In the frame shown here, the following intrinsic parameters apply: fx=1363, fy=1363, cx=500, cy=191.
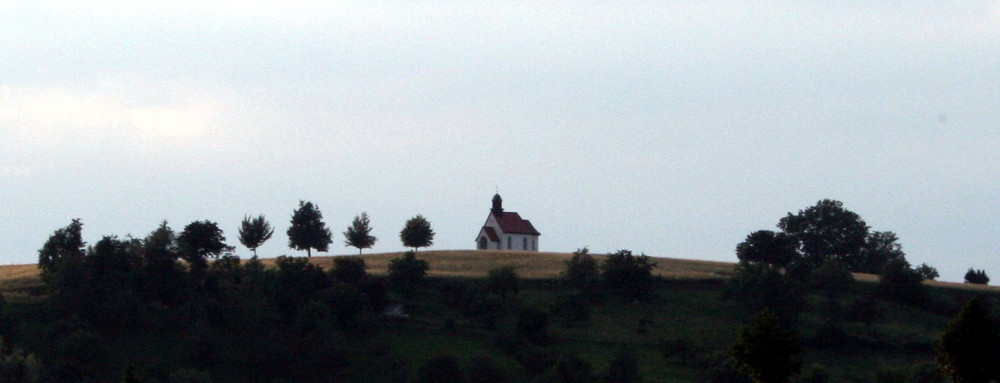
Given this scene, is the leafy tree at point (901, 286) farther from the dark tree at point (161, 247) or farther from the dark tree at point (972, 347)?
the dark tree at point (972, 347)

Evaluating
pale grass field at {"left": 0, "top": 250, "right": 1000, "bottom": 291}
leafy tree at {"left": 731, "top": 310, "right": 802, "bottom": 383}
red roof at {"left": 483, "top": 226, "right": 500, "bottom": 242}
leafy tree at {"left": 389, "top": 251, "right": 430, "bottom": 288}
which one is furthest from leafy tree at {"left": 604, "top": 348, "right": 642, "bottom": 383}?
red roof at {"left": 483, "top": 226, "right": 500, "bottom": 242}

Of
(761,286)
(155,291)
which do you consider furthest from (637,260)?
(155,291)

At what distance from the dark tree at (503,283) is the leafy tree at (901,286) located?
32.8 metres

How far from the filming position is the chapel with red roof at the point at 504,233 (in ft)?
516

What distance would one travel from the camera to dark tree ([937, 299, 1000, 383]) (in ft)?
142

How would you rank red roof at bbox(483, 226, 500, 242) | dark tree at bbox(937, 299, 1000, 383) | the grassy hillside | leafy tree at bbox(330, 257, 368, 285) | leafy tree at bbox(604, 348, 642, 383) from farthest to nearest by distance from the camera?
red roof at bbox(483, 226, 500, 242) → leafy tree at bbox(330, 257, 368, 285) → the grassy hillside → leafy tree at bbox(604, 348, 642, 383) → dark tree at bbox(937, 299, 1000, 383)

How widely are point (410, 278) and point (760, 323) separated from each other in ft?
244

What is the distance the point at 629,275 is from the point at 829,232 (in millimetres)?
51826

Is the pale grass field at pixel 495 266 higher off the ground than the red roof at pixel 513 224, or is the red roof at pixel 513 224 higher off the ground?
the red roof at pixel 513 224

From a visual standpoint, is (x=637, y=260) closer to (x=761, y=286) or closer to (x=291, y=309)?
(x=761, y=286)

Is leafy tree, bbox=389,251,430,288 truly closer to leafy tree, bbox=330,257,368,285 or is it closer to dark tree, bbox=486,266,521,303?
leafy tree, bbox=330,257,368,285

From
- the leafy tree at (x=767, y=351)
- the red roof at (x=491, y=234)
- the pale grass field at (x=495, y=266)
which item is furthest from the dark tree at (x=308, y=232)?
the leafy tree at (x=767, y=351)

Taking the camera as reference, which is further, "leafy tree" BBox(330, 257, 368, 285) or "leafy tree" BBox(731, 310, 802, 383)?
"leafy tree" BBox(330, 257, 368, 285)

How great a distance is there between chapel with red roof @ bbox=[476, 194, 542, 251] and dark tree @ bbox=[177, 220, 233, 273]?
137 feet
